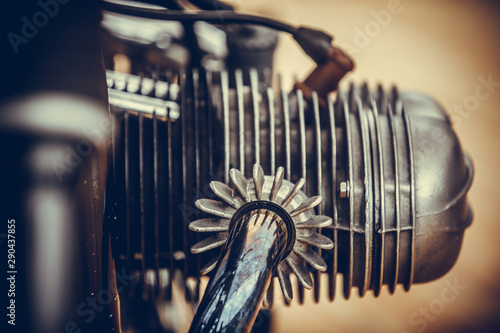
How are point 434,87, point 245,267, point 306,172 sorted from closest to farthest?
point 245,267
point 306,172
point 434,87

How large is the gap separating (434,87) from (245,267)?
2.71ft

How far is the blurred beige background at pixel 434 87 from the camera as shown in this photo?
0.80m

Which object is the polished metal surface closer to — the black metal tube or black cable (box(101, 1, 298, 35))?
the black metal tube

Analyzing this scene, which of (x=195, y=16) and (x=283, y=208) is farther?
(x=195, y=16)

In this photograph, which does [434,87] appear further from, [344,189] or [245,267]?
[245,267]

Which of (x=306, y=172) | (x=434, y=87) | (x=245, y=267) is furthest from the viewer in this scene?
(x=434, y=87)

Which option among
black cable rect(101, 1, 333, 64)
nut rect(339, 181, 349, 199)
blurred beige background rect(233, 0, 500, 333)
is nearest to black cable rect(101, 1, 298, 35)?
black cable rect(101, 1, 333, 64)

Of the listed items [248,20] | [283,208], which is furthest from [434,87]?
[283,208]

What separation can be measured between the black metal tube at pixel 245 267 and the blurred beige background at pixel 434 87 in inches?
18.7

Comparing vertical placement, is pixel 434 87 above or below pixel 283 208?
above

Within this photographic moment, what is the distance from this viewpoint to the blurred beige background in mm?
796

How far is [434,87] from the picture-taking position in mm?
985

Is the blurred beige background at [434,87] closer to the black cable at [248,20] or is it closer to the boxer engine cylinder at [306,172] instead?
the boxer engine cylinder at [306,172]

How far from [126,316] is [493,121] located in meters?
0.87
